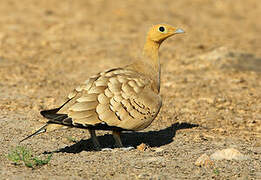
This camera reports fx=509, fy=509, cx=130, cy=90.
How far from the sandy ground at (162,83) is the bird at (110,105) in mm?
386

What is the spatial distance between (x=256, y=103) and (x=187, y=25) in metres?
6.02

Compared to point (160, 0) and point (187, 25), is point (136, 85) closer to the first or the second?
point (187, 25)

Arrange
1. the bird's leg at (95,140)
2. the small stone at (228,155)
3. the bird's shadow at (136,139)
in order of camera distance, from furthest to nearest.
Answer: the bird's shadow at (136,139)
the bird's leg at (95,140)
the small stone at (228,155)

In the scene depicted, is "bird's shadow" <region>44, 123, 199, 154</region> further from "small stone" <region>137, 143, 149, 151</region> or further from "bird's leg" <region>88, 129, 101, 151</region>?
"small stone" <region>137, 143, 149, 151</region>

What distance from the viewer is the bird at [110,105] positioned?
5.82 m

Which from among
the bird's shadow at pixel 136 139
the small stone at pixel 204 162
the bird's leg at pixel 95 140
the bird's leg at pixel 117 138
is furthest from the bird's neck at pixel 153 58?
the small stone at pixel 204 162

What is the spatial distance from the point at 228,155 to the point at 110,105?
1.55m

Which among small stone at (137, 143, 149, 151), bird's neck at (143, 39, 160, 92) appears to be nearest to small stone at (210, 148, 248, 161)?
small stone at (137, 143, 149, 151)

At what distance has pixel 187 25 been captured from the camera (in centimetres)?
1486

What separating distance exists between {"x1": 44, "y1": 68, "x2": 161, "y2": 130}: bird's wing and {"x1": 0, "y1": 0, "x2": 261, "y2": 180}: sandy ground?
1.39 ft

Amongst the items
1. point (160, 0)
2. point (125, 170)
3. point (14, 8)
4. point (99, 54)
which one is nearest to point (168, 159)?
point (125, 170)

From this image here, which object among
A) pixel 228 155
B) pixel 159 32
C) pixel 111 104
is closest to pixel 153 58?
pixel 159 32

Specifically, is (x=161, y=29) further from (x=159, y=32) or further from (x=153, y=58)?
(x=153, y=58)

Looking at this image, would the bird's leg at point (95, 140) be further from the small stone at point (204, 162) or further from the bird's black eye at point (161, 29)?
the bird's black eye at point (161, 29)
